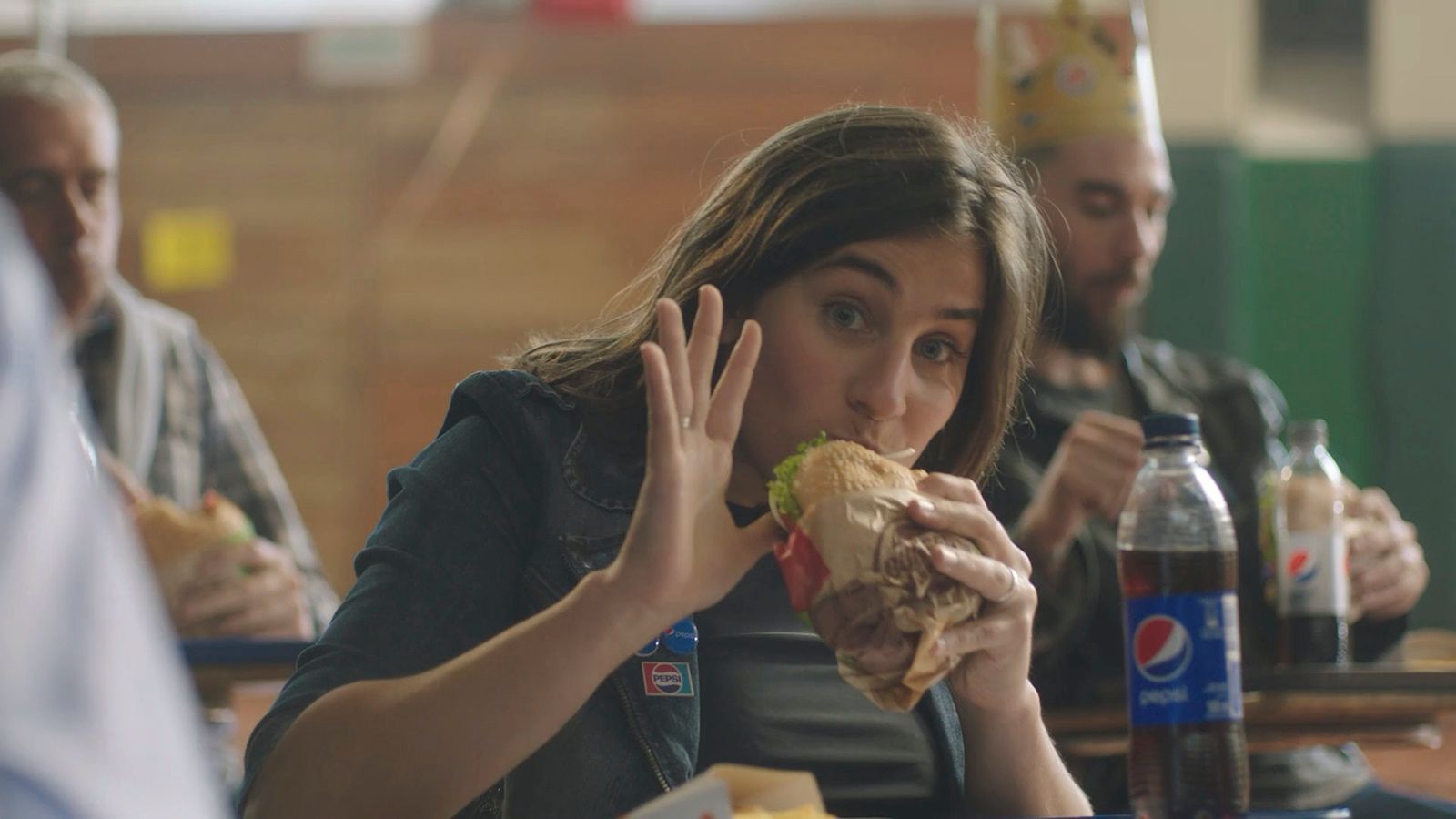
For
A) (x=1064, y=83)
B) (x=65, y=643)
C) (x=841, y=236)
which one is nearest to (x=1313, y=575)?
(x=1064, y=83)

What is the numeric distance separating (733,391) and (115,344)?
6.88 feet

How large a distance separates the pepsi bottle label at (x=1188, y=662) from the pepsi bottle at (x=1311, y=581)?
1.18 meters

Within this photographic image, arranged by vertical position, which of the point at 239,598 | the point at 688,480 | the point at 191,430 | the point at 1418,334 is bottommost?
the point at 1418,334

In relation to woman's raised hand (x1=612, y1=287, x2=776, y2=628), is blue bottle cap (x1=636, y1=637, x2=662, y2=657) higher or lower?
lower

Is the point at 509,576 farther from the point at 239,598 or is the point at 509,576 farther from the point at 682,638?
the point at 239,598

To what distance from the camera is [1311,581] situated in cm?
216

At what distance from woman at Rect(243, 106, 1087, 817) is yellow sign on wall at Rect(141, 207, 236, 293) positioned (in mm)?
3290

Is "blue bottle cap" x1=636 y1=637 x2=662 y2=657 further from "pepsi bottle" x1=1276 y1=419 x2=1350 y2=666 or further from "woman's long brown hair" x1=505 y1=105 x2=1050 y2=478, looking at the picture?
"pepsi bottle" x1=1276 y1=419 x2=1350 y2=666

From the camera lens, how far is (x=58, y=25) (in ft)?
14.8

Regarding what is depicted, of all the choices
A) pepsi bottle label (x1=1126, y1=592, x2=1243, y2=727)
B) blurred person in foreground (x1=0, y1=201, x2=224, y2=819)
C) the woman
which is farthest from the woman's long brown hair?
blurred person in foreground (x1=0, y1=201, x2=224, y2=819)

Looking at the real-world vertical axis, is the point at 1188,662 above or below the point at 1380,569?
above

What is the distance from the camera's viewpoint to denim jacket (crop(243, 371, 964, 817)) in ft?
3.76

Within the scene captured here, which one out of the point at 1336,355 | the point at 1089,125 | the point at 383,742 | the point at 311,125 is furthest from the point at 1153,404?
the point at 311,125

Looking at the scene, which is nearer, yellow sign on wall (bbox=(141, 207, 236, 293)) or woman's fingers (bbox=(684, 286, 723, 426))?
woman's fingers (bbox=(684, 286, 723, 426))
